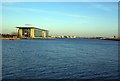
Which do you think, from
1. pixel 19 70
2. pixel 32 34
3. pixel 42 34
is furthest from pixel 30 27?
pixel 19 70

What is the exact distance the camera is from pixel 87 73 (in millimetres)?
14312

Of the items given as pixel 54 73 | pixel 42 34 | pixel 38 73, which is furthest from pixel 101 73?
pixel 42 34

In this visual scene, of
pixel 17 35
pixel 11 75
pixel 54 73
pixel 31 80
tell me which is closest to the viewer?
pixel 31 80

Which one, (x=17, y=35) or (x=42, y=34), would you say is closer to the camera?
(x=17, y=35)

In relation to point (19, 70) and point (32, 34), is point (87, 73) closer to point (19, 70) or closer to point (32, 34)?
point (19, 70)

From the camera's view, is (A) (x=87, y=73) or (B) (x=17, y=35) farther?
(B) (x=17, y=35)

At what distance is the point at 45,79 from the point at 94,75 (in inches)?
131

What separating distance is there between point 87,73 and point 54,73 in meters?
2.11

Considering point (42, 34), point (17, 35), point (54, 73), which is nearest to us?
point (54, 73)

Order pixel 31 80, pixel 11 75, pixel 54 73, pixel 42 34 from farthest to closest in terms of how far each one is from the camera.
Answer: pixel 42 34 → pixel 54 73 → pixel 11 75 → pixel 31 80

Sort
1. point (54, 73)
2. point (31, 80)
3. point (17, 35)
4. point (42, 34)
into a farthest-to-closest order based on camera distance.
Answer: point (42, 34)
point (17, 35)
point (54, 73)
point (31, 80)

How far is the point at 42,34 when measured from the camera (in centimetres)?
15662

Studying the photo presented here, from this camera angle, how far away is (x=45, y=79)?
40.2 feet

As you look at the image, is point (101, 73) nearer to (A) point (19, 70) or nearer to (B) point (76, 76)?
(B) point (76, 76)
